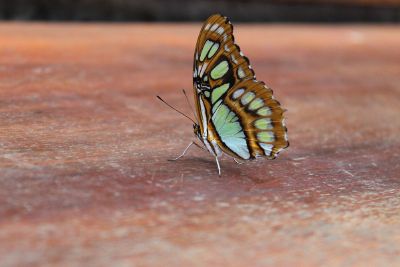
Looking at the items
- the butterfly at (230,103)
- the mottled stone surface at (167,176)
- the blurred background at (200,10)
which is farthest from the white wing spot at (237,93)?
the blurred background at (200,10)

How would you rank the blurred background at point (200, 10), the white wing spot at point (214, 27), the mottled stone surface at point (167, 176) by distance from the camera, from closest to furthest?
the mottled stone surface at point (167, 176), the white wing spot at point (214, 27), the blurred background at point (200, 10)

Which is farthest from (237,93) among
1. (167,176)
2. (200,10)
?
(200,10)

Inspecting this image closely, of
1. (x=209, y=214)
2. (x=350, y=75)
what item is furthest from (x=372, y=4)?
(x=209, y=214)

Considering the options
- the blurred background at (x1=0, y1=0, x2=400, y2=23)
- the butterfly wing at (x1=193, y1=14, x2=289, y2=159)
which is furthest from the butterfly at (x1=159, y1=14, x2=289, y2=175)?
the blurred background at (x1=0, y1=0, x2=400, y2=23)

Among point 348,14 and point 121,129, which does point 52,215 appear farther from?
point 348,14

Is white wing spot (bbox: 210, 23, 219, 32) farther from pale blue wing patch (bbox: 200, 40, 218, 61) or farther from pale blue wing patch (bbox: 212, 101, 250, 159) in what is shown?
pale blue wing patch (bbox: 212, 101, 250, 159)

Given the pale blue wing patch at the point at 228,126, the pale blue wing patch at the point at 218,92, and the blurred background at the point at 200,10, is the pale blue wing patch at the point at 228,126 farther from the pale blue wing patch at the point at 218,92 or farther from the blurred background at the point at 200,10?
the blurred background at the point at 200,10

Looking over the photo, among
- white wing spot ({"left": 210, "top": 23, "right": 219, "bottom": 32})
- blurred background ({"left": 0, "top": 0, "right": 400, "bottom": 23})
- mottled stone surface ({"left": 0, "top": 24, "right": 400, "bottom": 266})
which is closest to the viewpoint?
mottled stone surface ({"left": 0, "top": 24, "right": 400, "bottom": 266})
